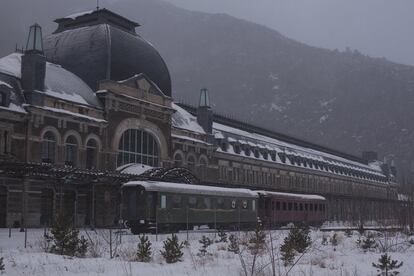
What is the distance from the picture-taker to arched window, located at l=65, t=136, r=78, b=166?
4350cm

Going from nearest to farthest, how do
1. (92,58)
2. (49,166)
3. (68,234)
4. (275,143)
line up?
1. (68,234)
2. (49,166)
3. (92,58)
4. (275,143)

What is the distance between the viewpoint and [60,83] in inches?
1791

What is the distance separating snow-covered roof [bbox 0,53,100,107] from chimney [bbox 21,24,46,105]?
0.79 meters

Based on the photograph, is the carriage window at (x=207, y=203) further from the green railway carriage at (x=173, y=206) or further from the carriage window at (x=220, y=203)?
the carriage window at (x=220, y=203)

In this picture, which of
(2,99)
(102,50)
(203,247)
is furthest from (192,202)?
(203,247)

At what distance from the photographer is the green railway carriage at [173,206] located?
117ft

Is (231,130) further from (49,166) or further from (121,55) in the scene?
(49,166)

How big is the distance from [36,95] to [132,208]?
37.7 feet

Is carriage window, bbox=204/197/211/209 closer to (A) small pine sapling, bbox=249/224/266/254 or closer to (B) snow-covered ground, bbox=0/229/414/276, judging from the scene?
(B) snow-covered ground, bbox=0/229/414/276

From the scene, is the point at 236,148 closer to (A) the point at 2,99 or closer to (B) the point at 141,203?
(B) the point at 141,203

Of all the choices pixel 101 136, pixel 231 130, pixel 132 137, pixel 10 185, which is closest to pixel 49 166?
pixel 10 185

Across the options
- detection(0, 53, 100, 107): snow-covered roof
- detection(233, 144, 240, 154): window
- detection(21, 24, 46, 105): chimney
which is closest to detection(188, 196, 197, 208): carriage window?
detection(0, 53, 100, 107): snow-covered roof

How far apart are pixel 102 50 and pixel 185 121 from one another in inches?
578

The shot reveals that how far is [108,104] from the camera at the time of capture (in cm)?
4703
